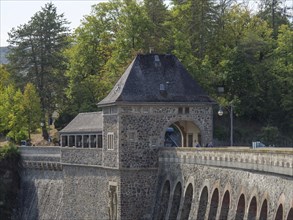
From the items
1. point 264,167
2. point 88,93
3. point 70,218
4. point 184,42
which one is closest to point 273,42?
point 184,42

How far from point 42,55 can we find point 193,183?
53012 mm

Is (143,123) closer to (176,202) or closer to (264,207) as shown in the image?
(176,202)

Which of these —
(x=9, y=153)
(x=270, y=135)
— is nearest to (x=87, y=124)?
(x=9, y=153)

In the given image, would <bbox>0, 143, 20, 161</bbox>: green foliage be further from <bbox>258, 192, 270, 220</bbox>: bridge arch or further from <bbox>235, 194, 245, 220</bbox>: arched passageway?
<bbox>258, 192, 270, 220</bbox>: bridge arch

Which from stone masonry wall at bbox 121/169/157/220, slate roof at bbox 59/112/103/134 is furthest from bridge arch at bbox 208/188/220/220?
slate roof at bbox 59/112/103/134

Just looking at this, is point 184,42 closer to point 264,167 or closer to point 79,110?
point 79,110

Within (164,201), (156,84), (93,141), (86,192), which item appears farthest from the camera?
(93,141)

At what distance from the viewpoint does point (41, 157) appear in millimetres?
77125

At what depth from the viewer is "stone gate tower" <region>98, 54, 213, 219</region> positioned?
2341 inches

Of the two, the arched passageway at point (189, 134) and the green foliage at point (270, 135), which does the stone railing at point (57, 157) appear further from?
the green foliage at point (270, 135)

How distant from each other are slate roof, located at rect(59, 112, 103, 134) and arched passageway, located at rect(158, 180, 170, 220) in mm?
9232

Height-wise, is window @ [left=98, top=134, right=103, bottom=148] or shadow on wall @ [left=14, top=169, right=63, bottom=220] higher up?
window @ [left=98, top=134, right=103, bottom=148]

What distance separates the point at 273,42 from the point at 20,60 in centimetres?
2655

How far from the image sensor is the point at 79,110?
9412 cm
